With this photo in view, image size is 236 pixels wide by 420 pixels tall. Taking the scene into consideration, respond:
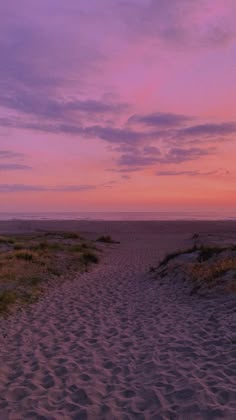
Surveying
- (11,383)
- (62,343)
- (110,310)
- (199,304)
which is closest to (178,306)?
(199,304)

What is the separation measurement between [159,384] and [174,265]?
10482 mm

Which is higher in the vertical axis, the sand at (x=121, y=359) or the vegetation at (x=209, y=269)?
the vegetation at (x=209, y=269)

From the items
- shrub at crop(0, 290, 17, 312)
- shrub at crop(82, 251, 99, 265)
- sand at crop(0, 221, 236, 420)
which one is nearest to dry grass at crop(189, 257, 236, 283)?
sand at crop(0, 221, 236, 420)

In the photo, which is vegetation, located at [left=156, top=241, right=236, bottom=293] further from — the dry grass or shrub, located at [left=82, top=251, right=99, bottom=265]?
shrub, located at [left=82, top=251, right=99, bottom=265]

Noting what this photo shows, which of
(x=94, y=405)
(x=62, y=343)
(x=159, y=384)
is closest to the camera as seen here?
(x=94, y=405)

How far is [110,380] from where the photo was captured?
6105 millimetres

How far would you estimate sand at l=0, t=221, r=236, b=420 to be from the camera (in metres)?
5.20

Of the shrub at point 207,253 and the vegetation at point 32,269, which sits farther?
the shrub at point 207,253

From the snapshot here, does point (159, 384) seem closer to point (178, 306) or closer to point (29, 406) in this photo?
point (29, 406)

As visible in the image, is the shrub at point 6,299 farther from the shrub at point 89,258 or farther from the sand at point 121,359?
the shrub at point 89,258

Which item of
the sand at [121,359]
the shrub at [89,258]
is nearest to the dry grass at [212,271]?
the sand at [121,359]

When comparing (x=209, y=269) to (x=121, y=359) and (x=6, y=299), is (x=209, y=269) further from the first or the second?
(x=121, y=359)

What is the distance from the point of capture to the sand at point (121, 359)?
5199mm

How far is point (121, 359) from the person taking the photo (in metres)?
7.03
